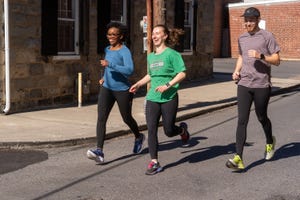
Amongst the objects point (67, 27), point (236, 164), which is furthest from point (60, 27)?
point (236, 164)

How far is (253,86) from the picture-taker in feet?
20.1

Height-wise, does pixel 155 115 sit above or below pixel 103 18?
below

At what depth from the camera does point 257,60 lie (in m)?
6.12

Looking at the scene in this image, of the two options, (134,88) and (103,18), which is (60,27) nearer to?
(103,18)

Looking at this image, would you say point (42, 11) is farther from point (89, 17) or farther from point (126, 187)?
point (126, 187)

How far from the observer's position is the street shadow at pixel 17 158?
251 inches

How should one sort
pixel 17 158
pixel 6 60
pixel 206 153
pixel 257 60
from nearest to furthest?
pixel 257 60 < pixel 17 158 < pixel 206 153 < pixel 6 60

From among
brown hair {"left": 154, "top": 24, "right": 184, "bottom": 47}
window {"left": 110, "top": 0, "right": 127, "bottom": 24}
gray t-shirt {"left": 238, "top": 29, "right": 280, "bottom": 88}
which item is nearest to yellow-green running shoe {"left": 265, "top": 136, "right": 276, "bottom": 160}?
gray t-shirt {"left": 238, "top": 29, "right": 280, "bottom": 88}

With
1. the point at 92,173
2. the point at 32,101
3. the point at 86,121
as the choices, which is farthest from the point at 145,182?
the point at 32,101

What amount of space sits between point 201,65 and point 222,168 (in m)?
11.6

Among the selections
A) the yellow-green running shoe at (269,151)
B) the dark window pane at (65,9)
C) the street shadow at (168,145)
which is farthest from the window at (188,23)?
the yellow-green running shoe at (269,151)

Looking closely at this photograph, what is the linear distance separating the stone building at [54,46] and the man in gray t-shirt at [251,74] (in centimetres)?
543

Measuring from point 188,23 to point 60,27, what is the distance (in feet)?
21.8

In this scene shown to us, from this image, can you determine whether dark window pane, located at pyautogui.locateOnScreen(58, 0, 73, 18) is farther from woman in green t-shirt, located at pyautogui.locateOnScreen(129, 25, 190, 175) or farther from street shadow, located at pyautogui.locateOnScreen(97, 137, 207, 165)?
woman in green t-shirt, located at pyautogui.locateOnScreen(129, 25, 190, 175)
